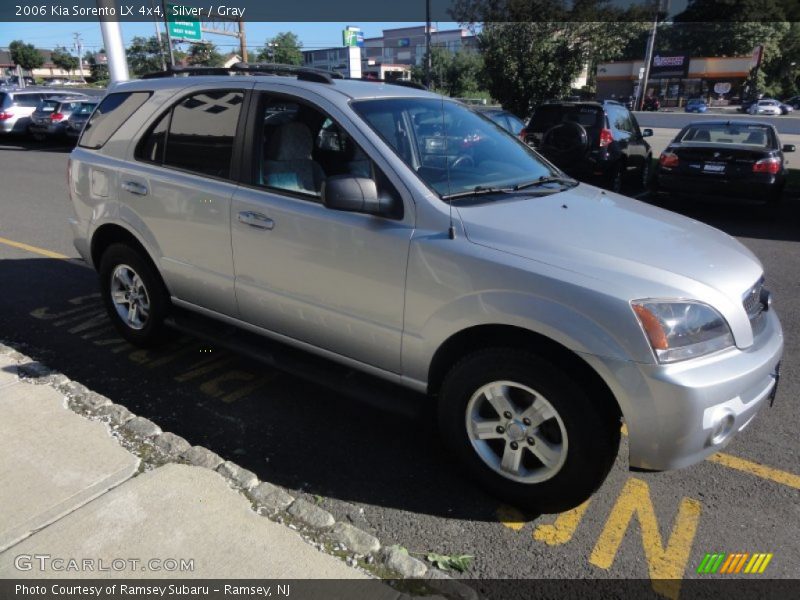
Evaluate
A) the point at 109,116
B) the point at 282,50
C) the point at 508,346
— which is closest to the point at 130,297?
the point at 109,116

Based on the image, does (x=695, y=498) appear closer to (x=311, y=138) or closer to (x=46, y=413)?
(x=311, y=138)

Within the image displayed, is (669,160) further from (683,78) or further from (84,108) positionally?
(683,78)

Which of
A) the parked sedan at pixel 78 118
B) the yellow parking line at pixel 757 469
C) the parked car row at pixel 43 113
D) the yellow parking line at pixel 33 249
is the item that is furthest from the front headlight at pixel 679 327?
the parked car row at pixel 43 113

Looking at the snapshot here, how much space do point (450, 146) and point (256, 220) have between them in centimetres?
115

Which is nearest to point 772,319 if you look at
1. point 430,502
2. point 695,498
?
point 695,498

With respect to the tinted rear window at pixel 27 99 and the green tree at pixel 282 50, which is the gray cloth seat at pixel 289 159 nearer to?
the tinted rear window at pixel 27 99

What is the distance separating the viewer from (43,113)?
63.8 feet

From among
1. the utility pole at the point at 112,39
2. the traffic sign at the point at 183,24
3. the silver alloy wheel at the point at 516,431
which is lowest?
the silver alloy wheel at the point at 516,431

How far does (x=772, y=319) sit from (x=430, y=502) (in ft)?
6.08

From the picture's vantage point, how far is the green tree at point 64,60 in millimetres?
105625

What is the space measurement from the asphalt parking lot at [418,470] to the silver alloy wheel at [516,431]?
232mm

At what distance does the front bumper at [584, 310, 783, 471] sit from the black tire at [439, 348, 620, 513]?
0.12 metres

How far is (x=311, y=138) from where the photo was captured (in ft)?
11.2

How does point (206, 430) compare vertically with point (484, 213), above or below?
below
